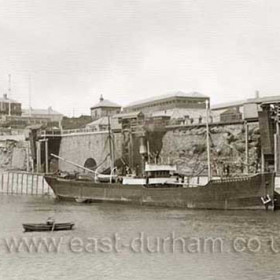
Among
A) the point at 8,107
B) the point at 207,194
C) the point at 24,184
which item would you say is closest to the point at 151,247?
the point at 207,194

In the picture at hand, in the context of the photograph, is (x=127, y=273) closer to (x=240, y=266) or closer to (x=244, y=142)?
(x=240, y=266)

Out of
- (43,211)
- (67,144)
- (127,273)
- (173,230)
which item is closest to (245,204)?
(173,230)

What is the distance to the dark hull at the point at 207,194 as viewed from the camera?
53.2 m

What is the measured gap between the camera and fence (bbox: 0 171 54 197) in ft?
275

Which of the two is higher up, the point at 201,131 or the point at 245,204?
the point at 201,131

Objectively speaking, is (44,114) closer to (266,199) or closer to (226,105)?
(226,105)

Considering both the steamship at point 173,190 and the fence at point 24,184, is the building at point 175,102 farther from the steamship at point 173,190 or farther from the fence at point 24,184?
the steamship at point 173,190

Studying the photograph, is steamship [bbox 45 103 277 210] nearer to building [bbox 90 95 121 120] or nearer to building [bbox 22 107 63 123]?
building [bbox 90 95 121 120]

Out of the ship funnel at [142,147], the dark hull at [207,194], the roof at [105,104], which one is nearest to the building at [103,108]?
the roof at [105,104]

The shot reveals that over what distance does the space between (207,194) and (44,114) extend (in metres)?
118

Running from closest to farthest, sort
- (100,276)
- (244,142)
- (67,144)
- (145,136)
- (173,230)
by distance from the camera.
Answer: (100,276) < (173,230) < (244,142) < (145,136) < (67,144)

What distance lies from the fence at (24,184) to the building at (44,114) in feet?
223

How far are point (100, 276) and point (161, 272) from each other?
8.93 feet

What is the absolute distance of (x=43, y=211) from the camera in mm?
57938
